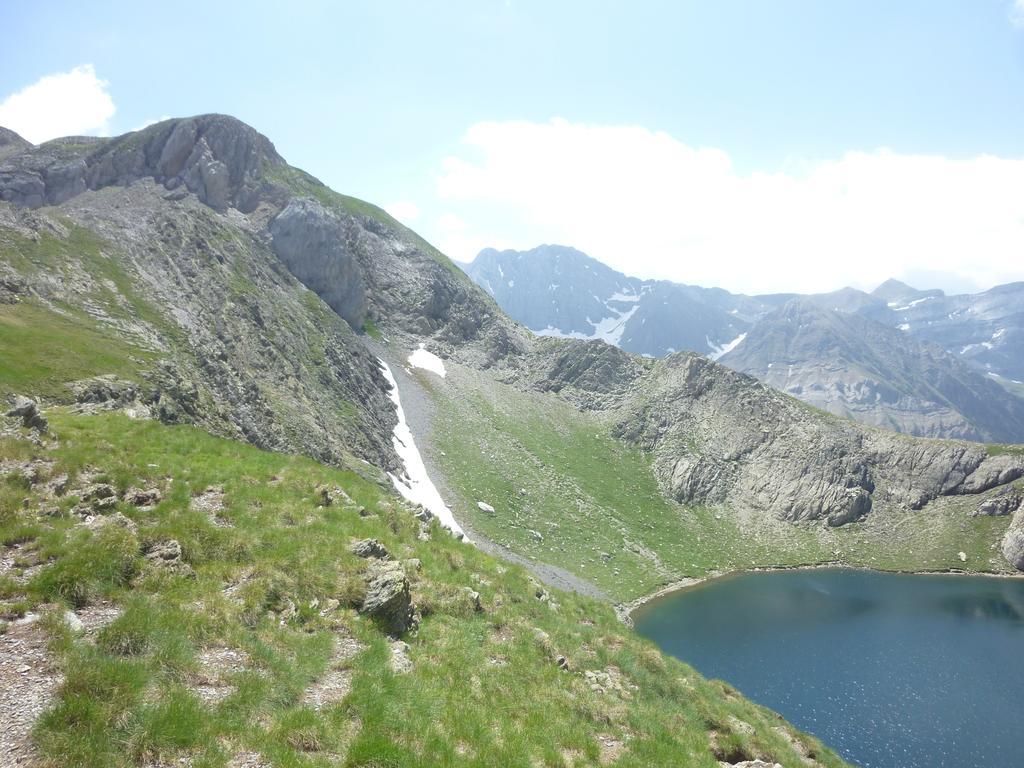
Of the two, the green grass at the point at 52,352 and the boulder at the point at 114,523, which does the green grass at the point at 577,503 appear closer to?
the green grass at the point at 52,352

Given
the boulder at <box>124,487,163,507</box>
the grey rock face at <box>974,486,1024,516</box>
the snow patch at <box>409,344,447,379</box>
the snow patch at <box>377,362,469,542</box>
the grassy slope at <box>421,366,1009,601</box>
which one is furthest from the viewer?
the snow patch at <box>409,344,447,379</box>

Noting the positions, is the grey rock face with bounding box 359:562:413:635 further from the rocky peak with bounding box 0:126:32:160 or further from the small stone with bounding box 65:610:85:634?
the rocky peak with bounding box 0:126:32:160

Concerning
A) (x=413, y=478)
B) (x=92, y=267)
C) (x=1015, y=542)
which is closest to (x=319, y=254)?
(x=92, y=267)

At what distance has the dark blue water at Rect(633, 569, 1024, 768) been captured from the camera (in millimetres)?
43125

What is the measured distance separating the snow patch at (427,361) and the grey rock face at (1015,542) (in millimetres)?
108331

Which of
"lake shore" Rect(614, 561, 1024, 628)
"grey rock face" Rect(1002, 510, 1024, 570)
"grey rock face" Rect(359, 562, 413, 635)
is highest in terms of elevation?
"grey rock face" Rect(359, 562, 413, 635)

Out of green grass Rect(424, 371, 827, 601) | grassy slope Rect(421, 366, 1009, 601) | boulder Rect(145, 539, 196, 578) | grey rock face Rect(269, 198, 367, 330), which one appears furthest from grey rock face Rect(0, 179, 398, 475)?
boulder Rect(145, 539, 196, 578)

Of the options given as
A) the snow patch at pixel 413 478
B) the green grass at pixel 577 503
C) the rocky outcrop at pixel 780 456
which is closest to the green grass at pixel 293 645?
the snow patch at pixel 413 478

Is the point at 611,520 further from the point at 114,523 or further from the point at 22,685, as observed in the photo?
the point at 22,685

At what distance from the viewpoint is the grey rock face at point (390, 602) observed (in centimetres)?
1428

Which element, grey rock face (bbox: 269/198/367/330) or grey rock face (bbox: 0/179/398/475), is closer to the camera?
grey rock face (bbox: 0/179/398/475)

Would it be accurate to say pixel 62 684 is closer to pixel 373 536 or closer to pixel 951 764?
pixel 373 536

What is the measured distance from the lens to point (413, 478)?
3054 inches

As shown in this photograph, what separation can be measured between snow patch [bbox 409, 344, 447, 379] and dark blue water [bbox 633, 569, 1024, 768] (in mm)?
66281
